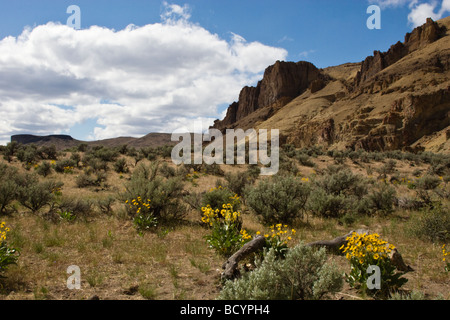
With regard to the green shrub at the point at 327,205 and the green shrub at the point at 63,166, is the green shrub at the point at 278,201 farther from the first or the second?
the green shrub at the point at 63,166

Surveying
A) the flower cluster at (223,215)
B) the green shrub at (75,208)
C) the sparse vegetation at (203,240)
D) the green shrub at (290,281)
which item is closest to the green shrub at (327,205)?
the sparse vegetation at (203,240)

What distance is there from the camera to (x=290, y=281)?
354cm

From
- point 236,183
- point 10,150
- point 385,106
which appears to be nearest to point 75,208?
point 236,183

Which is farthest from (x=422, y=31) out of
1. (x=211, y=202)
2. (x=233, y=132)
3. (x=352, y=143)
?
(x=211, y=202)

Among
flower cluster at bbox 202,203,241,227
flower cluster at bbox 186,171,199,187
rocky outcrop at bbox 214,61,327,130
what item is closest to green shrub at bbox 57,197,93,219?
flower cluster at bbox 202,203,241,227

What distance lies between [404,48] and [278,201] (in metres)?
102

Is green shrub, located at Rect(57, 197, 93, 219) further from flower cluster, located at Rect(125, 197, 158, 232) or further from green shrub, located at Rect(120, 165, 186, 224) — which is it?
flower cluster, located at Rect(125, 197, 158, 232)

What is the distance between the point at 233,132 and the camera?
103 meters

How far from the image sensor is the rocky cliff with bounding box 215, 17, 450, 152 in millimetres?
53219

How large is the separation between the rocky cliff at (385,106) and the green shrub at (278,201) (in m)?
47.1

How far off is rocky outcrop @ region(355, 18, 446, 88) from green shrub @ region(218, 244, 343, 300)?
85.9 m

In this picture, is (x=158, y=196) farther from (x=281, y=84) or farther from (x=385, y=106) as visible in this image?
(x=281, y=84)

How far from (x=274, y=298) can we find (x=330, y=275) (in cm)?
78

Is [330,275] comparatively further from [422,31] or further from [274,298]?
[422,31]
